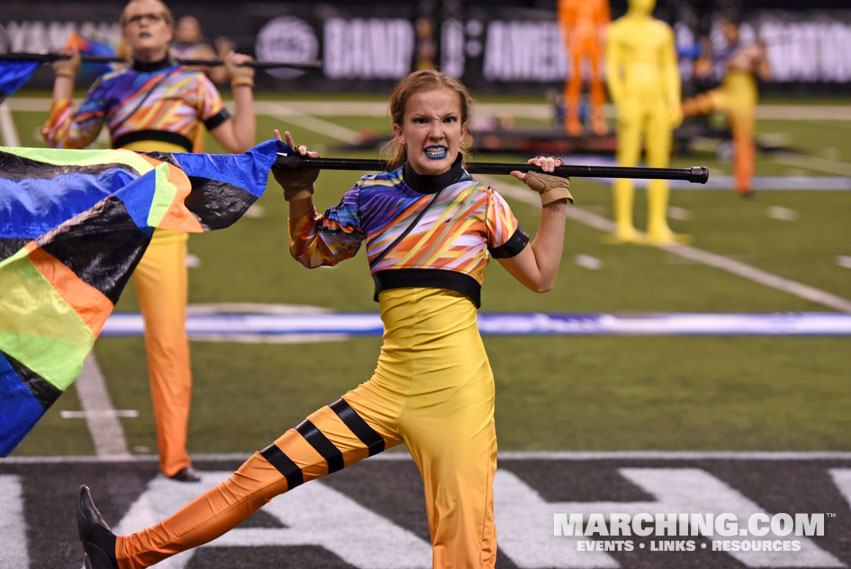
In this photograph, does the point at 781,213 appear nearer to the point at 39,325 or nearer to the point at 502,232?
the point at 502,232

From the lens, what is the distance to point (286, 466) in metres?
4.10

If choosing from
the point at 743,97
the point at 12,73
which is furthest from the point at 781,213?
the point at 12,73

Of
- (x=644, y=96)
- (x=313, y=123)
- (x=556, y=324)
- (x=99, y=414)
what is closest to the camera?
(x=99, y=414)

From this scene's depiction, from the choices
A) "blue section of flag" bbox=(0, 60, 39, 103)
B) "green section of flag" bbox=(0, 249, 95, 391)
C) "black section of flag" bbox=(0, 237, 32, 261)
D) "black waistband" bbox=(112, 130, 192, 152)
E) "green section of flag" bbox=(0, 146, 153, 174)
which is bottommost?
"green section of flag" bbox=(0, 249, 95, 391)

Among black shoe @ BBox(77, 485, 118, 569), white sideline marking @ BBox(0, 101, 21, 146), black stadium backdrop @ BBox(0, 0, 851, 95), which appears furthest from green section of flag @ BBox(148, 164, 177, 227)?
black stadium backdrop @ BBox(0, 0, 851, 95)

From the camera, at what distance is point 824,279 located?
37.1ft

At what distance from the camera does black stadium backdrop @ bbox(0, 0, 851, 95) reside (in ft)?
104

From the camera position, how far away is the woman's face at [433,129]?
4.07 m

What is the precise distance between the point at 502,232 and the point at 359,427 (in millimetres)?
712

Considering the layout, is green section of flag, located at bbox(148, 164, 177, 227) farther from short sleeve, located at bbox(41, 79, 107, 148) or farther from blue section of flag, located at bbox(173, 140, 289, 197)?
short sleeve, located at bbox(41, 79, 107, 148)

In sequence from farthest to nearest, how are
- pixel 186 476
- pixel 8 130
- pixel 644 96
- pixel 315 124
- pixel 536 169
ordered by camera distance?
pixel 315 124 < pixel 8 130 < pixel 644 96 < pixel 186 476 < pixel 536 169

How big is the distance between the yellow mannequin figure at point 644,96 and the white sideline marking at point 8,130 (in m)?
9.35

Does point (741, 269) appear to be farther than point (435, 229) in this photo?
Yes

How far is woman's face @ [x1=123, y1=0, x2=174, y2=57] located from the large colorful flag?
5.05 ft
